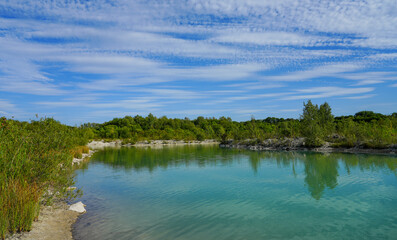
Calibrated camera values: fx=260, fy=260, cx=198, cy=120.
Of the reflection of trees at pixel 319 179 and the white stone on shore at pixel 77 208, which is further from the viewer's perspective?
the reflection of trees at pixel 319 179

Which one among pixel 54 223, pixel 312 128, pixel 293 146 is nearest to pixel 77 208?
pixel 54 223

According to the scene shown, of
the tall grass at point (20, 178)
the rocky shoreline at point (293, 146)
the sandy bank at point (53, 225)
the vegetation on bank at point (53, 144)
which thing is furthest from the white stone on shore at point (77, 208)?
the rocky shoreline at point (293, 146)

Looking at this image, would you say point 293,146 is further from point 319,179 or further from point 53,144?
point 53,144

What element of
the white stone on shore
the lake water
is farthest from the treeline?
the white stone on shore

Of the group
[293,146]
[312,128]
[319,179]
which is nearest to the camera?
[319,179]

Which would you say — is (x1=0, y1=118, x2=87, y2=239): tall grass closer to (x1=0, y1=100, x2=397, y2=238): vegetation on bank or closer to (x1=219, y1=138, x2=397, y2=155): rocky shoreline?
(x1=0, y1=100, x2=397, y2=238): vegetation on bank

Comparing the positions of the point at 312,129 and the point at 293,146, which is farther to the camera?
the point at 293,146

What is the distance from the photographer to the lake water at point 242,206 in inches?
340

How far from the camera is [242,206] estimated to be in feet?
38.1

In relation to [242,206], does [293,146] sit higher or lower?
higher

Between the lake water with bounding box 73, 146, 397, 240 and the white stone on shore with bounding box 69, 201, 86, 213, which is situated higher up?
the white stone on shore with bounding box 69, 201, 86, 213

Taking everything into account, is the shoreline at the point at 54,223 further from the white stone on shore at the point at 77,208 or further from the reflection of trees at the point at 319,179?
the reflection of trees at the point at 319,179

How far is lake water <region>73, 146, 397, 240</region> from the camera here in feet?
28.4

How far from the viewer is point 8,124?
34.9 ft
